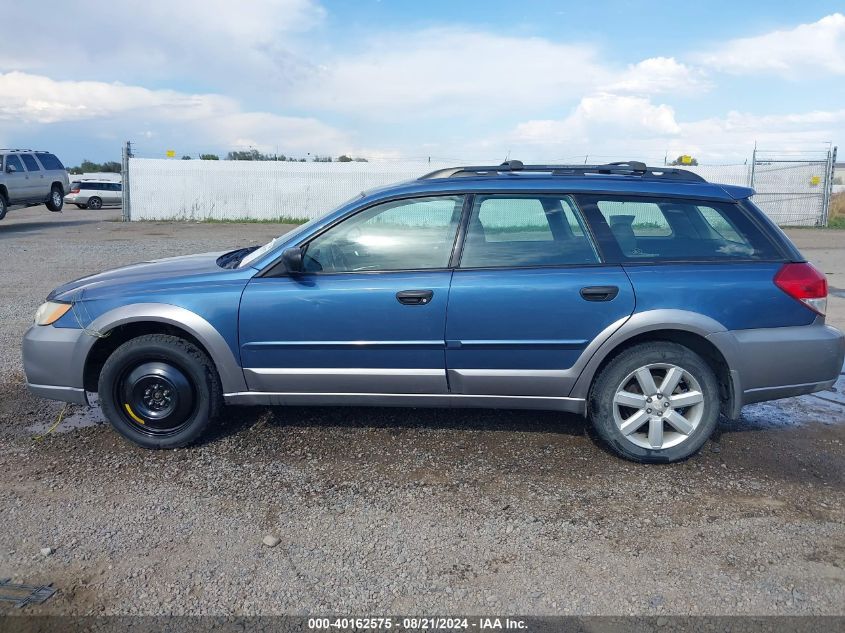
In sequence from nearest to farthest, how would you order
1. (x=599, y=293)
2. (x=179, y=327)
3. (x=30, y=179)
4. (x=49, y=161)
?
(x=599, y=293) → (x=179, y=327) → (x=30, y=179) → (x=49, y=161)

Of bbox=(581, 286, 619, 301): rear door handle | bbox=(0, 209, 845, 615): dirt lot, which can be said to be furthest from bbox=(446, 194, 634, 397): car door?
bbox=(0, 209, 845, 615): dirt lot

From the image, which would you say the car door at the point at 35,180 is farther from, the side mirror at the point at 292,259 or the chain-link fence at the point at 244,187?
the side mirror at the point at 292,259

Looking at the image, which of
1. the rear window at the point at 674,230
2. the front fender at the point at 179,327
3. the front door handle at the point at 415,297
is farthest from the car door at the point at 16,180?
the rear window at the point at 674,230

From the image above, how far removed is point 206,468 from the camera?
13.6ft

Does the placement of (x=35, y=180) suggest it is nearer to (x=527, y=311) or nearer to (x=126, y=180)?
(x=126, y=180)

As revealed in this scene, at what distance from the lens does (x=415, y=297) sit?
414 cm

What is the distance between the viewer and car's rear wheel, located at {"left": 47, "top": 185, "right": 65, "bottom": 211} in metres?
22.4

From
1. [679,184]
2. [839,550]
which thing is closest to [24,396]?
[679,184]

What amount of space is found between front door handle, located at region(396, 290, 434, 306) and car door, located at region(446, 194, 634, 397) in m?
0.13

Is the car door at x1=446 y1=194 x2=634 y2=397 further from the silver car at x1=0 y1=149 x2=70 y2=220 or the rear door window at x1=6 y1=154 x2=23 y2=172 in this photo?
the rear door window at x1=6 y1=154 x2=23 y2=172

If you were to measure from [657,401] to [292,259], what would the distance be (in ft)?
7.49

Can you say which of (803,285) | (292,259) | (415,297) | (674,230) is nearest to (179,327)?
(292,259)

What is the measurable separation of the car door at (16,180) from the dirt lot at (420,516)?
1784 centimetres

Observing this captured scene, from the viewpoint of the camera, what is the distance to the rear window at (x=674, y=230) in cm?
426
